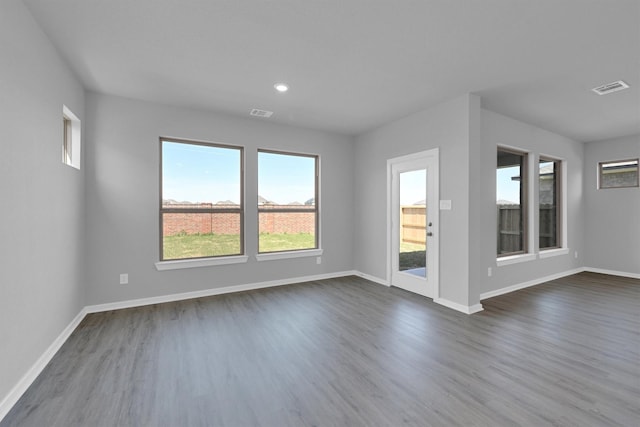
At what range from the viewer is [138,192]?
3.86 m

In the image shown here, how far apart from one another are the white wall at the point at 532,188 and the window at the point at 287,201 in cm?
278

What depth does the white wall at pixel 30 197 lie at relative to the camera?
6.14ft

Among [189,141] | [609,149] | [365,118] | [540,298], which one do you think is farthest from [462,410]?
[609,149]

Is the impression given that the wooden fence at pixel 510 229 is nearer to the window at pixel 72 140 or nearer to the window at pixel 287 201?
the window at pixel 287 201

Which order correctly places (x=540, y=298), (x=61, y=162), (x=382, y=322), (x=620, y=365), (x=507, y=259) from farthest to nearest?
(x=507, y=259) → (x=540, y=298) → (x=382, y=322) → (x=61, y=162) → (x=620, y=365)

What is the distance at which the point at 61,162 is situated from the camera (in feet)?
9.16

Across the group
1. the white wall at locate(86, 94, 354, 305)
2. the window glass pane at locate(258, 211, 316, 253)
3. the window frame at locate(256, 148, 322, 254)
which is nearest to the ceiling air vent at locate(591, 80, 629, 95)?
the window frame at locate(256, 148, 322, 254)

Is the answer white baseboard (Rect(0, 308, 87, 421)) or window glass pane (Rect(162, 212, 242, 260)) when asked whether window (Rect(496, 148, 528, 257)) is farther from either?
white baseboard (Rect(0, 308, 87, 421))

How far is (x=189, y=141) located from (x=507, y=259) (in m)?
5.24

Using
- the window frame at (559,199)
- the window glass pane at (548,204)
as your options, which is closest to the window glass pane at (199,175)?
the window glass pane at (548,204)

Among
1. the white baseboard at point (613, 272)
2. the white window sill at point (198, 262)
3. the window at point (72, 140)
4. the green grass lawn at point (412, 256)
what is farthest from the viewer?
the white baseboard at point (613, 272)

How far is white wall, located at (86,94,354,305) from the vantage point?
3.62 metres

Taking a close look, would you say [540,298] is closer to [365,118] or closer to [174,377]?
[365,118]

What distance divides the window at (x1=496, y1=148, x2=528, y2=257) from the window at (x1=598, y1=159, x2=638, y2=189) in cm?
252
